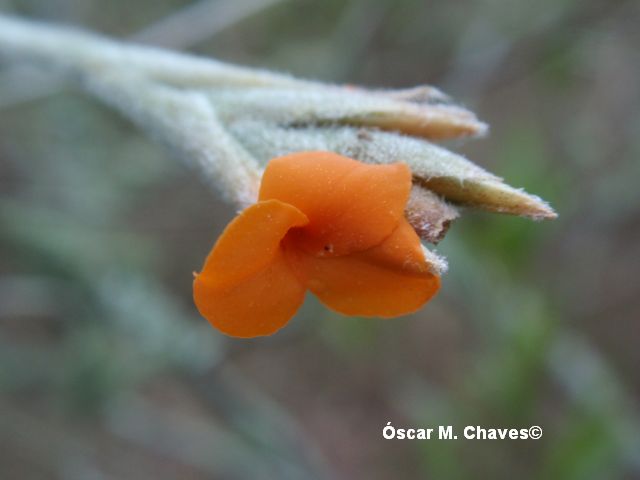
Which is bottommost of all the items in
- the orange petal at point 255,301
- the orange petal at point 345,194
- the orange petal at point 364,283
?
the orange petal at point 255,301

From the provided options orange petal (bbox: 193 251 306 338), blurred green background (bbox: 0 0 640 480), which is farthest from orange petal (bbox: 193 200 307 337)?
blurred green background (bbox: 0 0 640 480)

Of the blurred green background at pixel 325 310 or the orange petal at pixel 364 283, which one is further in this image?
the blurred green background at pixel 325 310

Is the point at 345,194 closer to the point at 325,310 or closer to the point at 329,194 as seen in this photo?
the point at 329,194

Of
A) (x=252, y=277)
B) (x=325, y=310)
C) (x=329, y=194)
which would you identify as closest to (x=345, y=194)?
(x=329, y=194)

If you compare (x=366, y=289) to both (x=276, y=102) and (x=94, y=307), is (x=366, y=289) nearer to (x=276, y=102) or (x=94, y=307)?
(x=276, y=102)

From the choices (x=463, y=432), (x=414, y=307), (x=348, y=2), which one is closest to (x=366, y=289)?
(x=414, y=307)

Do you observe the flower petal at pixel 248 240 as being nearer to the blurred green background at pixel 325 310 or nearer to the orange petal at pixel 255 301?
the orange petal at pixel 255 301

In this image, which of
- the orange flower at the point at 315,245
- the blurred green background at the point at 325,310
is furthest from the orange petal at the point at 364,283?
the blurred green background at the point at 325,310

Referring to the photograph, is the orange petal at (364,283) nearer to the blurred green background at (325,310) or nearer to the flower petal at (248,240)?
the flower petal at (248,240)

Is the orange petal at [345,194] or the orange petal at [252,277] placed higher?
the orange petal at [345,194]
